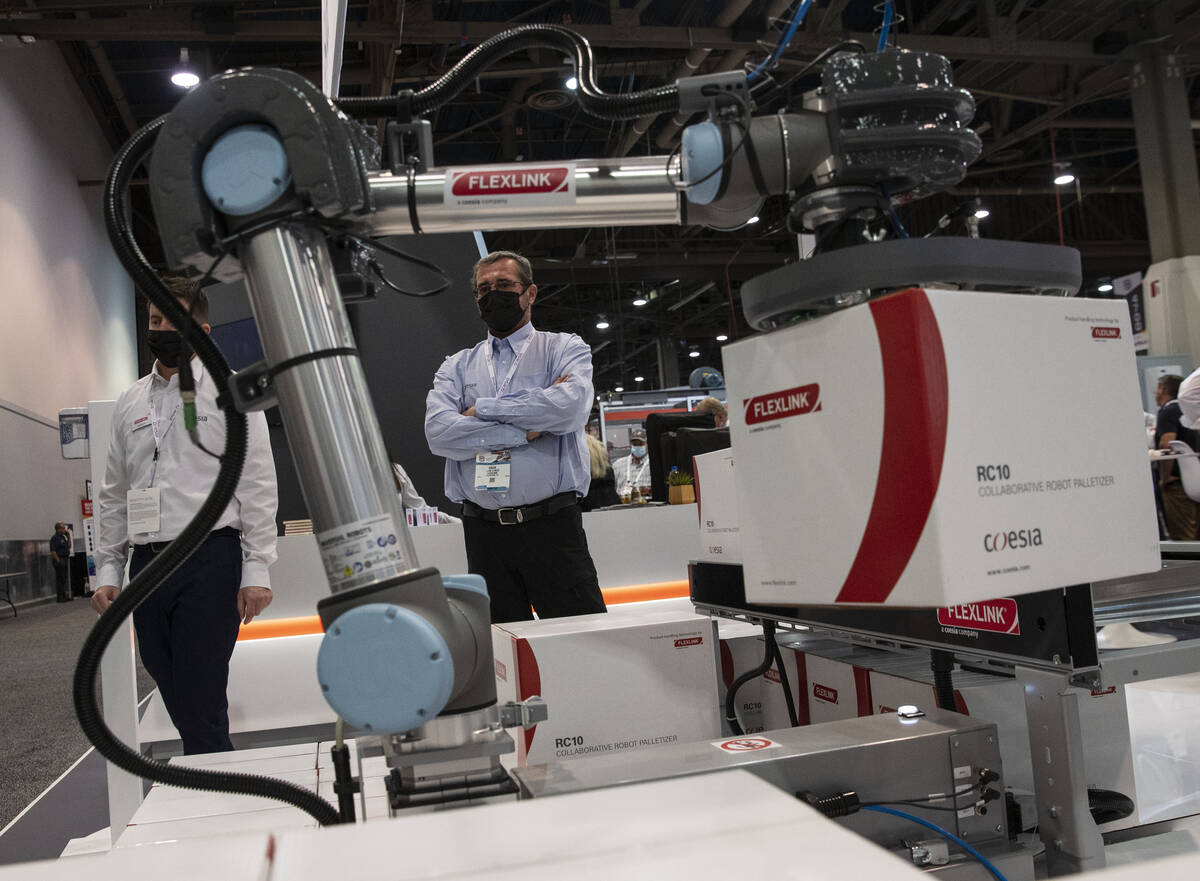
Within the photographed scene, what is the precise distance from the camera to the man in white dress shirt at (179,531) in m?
2.08

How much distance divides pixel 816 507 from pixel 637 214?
263 millimetres

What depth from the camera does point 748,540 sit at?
32.1 inches

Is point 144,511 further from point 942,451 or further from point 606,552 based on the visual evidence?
point 606,552

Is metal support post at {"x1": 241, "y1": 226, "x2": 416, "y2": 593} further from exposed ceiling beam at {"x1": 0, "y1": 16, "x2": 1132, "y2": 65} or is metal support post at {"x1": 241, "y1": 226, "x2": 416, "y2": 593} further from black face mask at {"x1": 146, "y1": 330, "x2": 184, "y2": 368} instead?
exposed ceiling beam at {"x1": 0, "y1": 16, "x2": 1132, "y2": 65}

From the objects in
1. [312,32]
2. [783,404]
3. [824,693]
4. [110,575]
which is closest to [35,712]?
[110,575]

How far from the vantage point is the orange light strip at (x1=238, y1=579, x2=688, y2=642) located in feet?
12.3

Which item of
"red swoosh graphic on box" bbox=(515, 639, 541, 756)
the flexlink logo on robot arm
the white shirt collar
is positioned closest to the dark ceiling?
the white shirt collar

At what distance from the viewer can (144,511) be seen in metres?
2.13

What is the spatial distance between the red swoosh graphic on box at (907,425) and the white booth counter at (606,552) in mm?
3276

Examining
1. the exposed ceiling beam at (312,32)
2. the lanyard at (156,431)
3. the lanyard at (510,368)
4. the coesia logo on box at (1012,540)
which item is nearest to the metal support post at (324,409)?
the coesia logo on box at (1012,540)

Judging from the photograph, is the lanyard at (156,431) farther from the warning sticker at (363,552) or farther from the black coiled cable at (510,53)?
the warning sticker at (363,552)

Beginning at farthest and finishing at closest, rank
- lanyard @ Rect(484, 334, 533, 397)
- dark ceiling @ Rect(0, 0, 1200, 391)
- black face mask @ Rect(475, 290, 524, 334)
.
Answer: dark ceiling @ Rect(0, 0, 1200, 391) < lanyard @ Rect(484, 334, 533, 397) < black face mask @ Rect(475, 290, 524, 334)

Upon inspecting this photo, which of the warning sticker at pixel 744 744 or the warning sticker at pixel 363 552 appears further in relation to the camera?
the warning sticker at pixel 744 744

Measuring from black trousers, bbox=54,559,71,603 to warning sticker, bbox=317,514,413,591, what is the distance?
1268 centimetres
